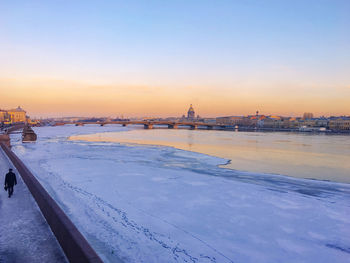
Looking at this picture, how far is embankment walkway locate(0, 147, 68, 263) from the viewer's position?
3.56m

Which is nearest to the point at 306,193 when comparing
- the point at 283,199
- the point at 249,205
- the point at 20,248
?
the point at 283,199

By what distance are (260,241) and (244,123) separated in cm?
14874

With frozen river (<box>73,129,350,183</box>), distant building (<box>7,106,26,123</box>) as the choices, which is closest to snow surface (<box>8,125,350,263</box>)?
frozen river (<box>73,129,350,183</box>)

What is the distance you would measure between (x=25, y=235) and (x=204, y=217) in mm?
3623

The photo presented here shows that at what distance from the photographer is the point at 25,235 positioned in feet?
13.7

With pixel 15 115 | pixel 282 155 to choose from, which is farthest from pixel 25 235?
pixel 15 115

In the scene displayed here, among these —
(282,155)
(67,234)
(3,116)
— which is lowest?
(282,155)

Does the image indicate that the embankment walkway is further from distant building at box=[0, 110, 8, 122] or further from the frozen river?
distant building at box=[0, 110, 8, 122]

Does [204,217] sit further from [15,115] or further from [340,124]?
[15,115]

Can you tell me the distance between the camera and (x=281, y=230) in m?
5.07

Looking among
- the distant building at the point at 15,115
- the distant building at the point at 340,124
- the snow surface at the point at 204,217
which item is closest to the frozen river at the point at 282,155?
the snow surface at the point at 204,217

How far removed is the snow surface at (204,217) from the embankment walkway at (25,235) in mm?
691

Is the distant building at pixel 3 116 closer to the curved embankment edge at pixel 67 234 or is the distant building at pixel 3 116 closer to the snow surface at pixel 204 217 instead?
the snow surface at pixel 204 217

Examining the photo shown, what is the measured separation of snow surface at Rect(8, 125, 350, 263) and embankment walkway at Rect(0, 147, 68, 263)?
69cm
